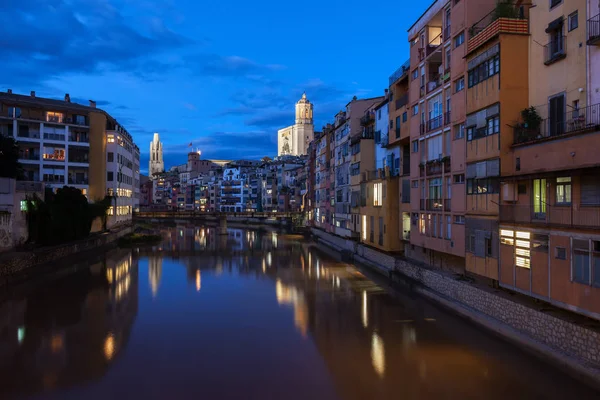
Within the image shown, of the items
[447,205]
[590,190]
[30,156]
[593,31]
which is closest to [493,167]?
[590,190]

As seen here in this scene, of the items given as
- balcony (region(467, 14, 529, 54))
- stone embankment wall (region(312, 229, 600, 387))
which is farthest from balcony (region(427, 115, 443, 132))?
stone embankment wall (region(312, 229, 600, 387))

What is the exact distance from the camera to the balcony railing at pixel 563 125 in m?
16.3

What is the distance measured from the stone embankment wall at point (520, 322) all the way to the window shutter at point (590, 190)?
Answer: 4.16 metres

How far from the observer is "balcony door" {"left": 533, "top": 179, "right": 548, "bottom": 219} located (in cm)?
1802

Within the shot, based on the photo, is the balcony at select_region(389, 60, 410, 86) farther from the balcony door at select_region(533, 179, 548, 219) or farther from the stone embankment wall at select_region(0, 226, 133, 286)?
the stone embankment wall at select_region(0, 226, 133, 286)

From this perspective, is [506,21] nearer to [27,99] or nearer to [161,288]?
[161,288]

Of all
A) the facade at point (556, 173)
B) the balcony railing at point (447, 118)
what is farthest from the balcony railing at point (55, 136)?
the facade at point (556, 173)

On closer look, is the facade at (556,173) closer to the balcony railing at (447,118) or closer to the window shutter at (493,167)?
the window shutter at (493,167)

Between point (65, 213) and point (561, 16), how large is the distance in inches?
1767

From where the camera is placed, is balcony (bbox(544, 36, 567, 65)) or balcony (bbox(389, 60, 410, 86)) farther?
balcony (bbox(389, 60, 410, 86))

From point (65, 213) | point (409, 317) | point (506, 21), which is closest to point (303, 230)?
point (65, 213)

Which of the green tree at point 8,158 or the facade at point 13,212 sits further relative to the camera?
the green tree at point 8,158

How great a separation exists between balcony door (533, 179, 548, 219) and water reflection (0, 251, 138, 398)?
17821mm

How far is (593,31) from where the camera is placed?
52.9 ft
